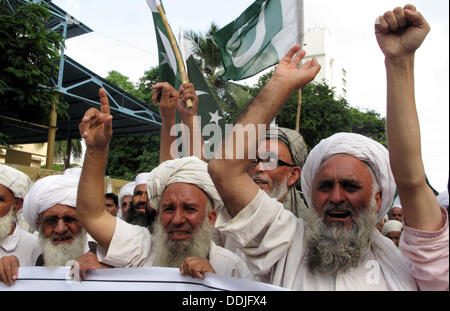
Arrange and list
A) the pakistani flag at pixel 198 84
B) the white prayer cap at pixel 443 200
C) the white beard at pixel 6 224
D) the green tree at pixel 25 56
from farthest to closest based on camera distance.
Result: the green tree at pixel 25 56 < the pakistani flag at pixel 198 84 < the white beard at pixel 6 224 < the white prayer cap at pixel 443 200

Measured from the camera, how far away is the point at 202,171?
8.11 ft

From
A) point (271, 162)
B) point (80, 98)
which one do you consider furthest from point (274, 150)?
point (80, 98)

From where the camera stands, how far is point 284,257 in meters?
1.82

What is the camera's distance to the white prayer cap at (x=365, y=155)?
1.89 m

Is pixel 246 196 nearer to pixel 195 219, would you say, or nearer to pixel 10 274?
pixel 195 219

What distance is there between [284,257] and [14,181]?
244 cm

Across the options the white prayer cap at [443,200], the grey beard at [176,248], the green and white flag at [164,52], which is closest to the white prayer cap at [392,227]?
the green and white flag at [164,52]

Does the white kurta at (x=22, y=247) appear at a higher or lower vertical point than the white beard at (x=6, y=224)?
lower

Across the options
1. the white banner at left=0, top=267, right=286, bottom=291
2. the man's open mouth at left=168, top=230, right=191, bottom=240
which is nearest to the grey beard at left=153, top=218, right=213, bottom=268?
the man's open mouth at left=168, top=230, right=191, bottom=240

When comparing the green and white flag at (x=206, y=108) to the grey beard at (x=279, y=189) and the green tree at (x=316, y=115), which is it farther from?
the green tree at (x=316, y=115)

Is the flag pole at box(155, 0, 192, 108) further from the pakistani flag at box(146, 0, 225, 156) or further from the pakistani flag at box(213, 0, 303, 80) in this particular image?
the pakistani flag at box(213, 0, 303, 80)

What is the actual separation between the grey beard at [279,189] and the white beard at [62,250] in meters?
1.35

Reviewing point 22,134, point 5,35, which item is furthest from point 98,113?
point 22,134

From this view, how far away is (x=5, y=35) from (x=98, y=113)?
7367 mm
